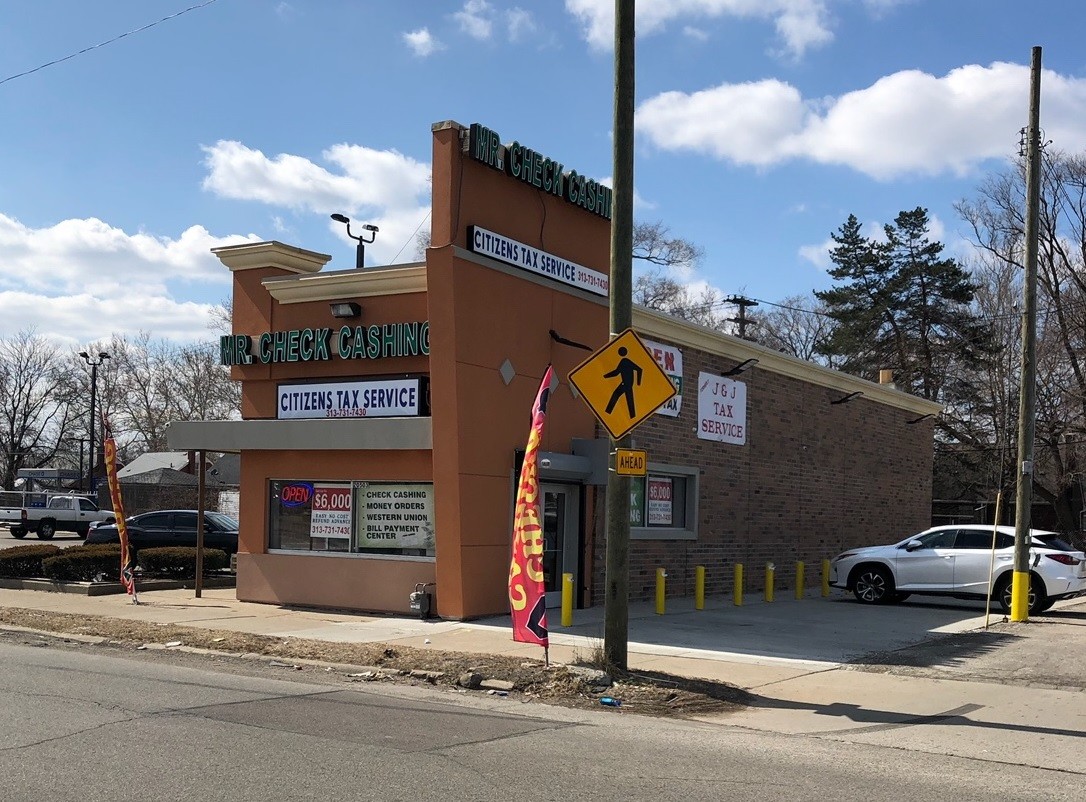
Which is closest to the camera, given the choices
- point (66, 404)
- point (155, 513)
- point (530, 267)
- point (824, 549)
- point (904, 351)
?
point (530, 267)

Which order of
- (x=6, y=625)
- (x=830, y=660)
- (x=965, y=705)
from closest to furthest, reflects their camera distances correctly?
(x=965, y=705)
(x=830, y=660)
(x=6, y=625)

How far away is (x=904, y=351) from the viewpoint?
2032 inches

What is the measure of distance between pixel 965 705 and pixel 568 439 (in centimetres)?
810

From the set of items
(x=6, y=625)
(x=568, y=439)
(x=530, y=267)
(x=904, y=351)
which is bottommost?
(x=6, y=625)

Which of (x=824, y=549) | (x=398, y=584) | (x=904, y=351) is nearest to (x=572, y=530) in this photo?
(x=398, y=584)

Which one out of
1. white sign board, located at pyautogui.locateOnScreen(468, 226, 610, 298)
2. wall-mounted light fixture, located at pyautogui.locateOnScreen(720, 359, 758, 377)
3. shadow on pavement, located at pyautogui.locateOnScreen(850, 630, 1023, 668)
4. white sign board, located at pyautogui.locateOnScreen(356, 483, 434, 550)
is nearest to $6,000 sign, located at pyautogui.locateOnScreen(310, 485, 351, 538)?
white sign board, located at pyautogui.locateOnScreen(356, 483, 434, 550)

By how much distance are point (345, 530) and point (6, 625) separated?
192 inches

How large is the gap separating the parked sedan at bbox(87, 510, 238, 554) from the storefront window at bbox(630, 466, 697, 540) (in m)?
13.6

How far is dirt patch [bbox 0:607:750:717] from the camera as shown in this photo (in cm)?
988

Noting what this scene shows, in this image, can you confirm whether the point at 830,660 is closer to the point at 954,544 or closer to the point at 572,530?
the point at 572,530

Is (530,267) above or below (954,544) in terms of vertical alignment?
above

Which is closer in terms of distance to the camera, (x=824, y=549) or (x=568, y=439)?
(x=568, y=439)

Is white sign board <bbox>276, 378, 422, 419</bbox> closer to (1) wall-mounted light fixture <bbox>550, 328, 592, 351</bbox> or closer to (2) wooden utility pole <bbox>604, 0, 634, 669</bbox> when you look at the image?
(1) wall-mounted light fixture <bbox>550, 328, 592, 351</bbox>

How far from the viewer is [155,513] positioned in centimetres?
2848
